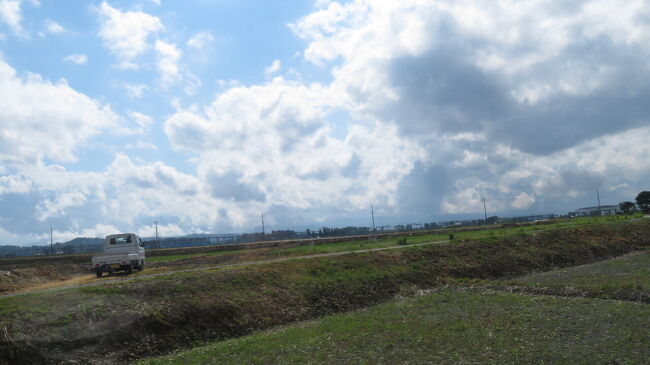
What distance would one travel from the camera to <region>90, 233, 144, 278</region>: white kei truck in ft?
123

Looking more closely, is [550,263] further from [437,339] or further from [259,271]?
[437,339]

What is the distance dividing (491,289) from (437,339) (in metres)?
13.8

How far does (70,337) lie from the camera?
19.7 m

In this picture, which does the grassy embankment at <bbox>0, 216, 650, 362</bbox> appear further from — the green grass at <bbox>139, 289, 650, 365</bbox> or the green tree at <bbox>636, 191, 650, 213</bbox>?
the green tree at <bbox>636, 191, 650, 213</bbox>

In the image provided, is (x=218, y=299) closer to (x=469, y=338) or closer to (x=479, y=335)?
(x=469, y=338)

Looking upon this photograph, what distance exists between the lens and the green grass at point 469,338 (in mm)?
14898

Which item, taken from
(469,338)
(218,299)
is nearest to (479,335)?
(469,338)

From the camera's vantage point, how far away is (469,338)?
17234 mm

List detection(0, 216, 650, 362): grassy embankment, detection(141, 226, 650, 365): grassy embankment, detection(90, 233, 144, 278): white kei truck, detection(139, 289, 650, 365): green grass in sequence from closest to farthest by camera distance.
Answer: detection(139, 289, 650, 365): green grass, detection(141, 226, 650, 365): grassy embankment, detection(0, 216, 650, 362): grassy embankment, detection(90, 233, 144, 278): white kei truck

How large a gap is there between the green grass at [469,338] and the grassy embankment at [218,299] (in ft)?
8.27

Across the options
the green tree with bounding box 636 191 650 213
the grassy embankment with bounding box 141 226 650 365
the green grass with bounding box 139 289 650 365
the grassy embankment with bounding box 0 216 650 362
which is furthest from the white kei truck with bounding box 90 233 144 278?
the green tree with bounding box 636 191 650 213

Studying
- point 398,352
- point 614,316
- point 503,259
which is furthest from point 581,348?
point 503,259

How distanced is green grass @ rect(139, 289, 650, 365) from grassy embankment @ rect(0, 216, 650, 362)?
2.52m


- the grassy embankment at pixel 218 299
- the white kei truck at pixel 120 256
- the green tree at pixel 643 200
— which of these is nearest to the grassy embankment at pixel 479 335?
the grassy embankment at pixel 218 299
